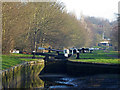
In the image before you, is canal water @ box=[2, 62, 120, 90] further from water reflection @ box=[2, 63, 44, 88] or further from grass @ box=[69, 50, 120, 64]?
grass @ box=[69, 50, 120, 64]

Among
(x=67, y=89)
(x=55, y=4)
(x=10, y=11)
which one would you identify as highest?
(x=55, y=4)

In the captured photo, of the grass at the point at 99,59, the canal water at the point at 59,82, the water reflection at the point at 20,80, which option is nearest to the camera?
the canal water at the point at 59,82

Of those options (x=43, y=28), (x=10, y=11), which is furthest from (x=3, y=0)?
(x=43, y=28)

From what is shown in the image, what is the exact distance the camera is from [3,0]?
3653 cm

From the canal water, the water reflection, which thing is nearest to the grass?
the water reflection

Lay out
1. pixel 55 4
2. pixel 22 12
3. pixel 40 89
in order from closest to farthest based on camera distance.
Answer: pixel 40 89, pixel 22 12, pixel 55 4

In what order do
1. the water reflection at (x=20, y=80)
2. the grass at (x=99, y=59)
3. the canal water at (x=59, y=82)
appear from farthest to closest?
the grass at (x=99, y=59) → the water reflection at (x=20, y=80) → the canal water at (x=59, y=82)

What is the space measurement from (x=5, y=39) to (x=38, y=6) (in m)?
22.3

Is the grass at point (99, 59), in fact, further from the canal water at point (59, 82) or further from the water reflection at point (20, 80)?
the canal water at point (59, 82)

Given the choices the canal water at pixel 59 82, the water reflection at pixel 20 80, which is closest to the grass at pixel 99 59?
the water reflection at pixel 20 80

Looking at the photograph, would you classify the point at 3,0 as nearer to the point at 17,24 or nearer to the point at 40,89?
the point at 17,24

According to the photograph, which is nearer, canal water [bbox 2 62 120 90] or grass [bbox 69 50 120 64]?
canal water [bbox 2 62 120 90]

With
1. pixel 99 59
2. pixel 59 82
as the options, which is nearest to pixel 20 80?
pixel 59 82

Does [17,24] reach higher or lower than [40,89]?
higher
